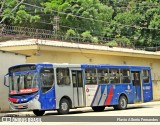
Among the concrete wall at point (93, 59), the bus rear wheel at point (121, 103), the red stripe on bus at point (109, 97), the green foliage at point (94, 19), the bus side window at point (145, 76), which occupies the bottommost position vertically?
the bus rear wheel at point (121, 103)

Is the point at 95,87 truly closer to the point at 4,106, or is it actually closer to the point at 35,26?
the point at 4,106

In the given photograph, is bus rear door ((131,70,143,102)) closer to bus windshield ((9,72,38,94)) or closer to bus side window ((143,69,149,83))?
bus side window ((143,69,149,83))

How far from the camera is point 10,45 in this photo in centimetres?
2877

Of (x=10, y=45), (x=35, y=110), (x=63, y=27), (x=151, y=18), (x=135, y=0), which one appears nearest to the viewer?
(x=35, y=110)

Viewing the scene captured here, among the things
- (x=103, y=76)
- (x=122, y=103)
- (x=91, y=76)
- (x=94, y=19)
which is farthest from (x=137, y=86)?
(x=94, y=19)

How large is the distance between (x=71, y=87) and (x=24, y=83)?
277 centimetres

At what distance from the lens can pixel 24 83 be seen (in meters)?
21.1

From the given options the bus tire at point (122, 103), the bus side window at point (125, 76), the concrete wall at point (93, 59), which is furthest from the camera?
the concrete wall at point (93, 59)

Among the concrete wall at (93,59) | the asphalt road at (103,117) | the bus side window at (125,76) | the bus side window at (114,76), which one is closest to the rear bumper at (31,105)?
the asphalt road at (103,117)

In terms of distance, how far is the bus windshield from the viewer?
68.5 feet

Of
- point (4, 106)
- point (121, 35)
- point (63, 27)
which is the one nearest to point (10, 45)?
point (4, 106)

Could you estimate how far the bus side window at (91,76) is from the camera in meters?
23.7

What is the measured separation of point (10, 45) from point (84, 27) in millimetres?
21742

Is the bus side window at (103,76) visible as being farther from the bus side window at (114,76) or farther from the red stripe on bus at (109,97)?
the red stripe on bus at (109,97)
